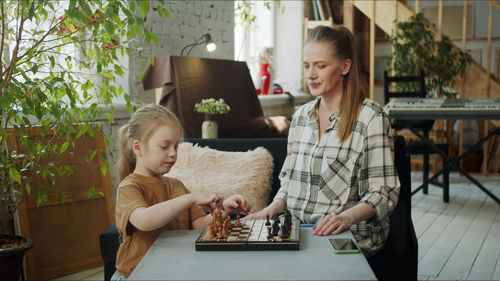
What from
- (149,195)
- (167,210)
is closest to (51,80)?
(149,195)

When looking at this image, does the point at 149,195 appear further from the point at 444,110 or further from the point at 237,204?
the point at 444,110

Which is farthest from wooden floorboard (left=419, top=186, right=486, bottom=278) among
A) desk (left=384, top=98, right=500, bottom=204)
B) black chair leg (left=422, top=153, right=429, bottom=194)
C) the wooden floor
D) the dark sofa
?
the dark sofa

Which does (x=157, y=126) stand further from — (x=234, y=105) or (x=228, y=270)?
(x=234, y=105)

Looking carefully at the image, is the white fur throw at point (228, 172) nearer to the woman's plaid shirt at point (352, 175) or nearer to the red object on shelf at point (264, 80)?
the woman's plaid shirt at point (352, 175)

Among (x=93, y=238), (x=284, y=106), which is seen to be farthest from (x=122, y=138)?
(x=284, y=106)

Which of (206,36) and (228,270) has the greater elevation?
(206,36)

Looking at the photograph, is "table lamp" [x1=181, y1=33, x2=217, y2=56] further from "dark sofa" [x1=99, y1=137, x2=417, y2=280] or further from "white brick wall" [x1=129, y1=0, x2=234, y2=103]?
"dark sofa" [x1=99, y1=137, x2=417, y2=280]

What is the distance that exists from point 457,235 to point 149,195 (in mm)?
2934

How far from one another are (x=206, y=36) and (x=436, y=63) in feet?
8.62

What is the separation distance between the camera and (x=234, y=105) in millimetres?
4562

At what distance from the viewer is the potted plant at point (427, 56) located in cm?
592

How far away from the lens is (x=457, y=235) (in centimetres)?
387

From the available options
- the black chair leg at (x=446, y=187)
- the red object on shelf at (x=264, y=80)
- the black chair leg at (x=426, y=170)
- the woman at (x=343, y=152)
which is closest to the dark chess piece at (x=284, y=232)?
the woman at (x=343, y=152)

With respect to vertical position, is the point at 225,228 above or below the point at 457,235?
above
